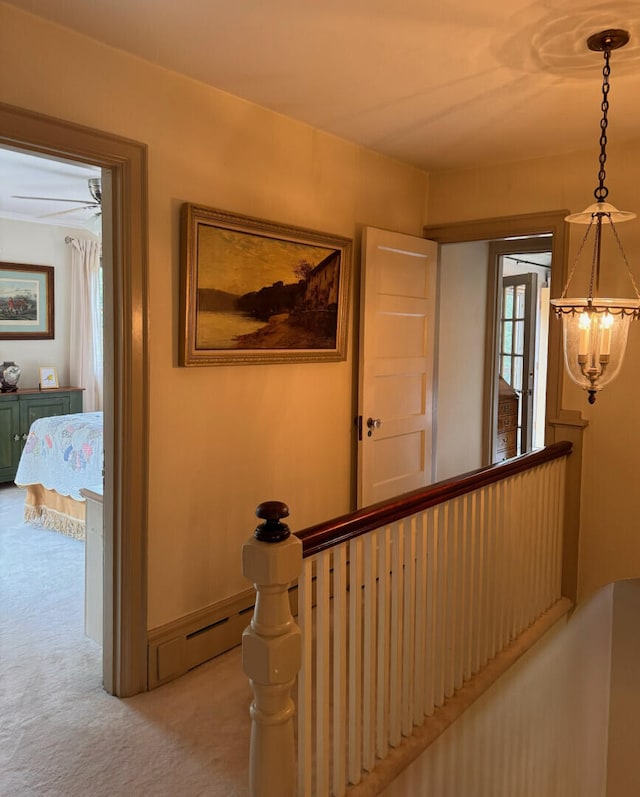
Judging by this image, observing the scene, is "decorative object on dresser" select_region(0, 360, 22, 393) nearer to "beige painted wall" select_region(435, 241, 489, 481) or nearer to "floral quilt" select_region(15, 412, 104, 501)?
"floral quilt" select_region(15, 412, 104, 501)

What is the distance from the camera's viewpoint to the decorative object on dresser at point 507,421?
19.0 feet

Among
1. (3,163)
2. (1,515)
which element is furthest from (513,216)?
(1,515)

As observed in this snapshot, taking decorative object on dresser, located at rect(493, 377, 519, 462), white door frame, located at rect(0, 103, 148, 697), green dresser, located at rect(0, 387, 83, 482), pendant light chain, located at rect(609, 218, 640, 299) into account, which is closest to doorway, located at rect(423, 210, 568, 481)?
pendant light chain, located at rect(609, 218, 640, 299)

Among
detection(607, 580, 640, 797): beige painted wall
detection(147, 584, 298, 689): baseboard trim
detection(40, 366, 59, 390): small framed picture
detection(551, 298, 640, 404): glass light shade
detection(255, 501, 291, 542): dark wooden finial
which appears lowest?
detection(607, 580, 640, 797): beige painted wall

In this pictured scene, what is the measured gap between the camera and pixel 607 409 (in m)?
3.49

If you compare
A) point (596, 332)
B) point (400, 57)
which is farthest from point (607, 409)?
point (400, 57)

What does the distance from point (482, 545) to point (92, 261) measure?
5518 millimetres

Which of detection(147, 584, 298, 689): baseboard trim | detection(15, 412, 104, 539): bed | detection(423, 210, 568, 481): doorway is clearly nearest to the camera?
detection(147, 584, 298, 689): baseboard trim

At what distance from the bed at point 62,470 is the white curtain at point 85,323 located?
5.83 feet

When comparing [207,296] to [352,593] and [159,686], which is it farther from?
[159,686]

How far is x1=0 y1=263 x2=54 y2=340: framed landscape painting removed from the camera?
20.4 feet

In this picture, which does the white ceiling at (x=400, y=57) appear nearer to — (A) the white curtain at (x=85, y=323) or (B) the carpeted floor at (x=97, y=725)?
(B) the carpeted floor at (x=97, y=725)

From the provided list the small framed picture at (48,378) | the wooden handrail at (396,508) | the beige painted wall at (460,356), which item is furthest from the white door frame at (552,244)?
the small framed picture at (48,378)

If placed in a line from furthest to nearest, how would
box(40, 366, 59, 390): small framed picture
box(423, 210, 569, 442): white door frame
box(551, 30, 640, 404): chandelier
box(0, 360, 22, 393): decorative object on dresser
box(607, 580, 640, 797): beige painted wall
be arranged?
box(40, 366, 59, 390): small framed picture, box(0, 360, 22, 393): decorative object on dresser, box(607, 580, 640, 797): beige painted wall, box(423, 210, 569, 442): white door frame, box(551, 30, 640, 404): chandelier
